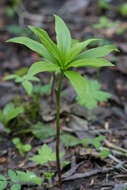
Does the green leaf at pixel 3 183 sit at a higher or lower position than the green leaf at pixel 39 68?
lower

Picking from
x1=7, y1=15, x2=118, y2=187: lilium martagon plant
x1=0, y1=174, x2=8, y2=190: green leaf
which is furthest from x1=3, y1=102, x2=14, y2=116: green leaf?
x1=7, y1=15, x2=118, y2=187: lilium martagon plant

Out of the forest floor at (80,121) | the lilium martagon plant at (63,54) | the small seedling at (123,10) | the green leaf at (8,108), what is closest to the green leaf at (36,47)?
the lilium martagon plant at (63,54)

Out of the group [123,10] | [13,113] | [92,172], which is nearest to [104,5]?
[123,10]

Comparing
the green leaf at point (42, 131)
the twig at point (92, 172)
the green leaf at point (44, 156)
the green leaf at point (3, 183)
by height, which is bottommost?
the twig at point (92, 172)

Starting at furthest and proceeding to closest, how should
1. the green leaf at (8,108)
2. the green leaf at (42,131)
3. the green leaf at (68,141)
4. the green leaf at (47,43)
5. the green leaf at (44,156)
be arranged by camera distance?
the green leaf at (8,108) < the green leaf at (42,131) < the green leaf at (68,141) < the green leaf at (44,156) < the green leaf at (47,43)

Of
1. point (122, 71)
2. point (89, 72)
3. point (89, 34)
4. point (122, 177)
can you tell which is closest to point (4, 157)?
point (122, 177)

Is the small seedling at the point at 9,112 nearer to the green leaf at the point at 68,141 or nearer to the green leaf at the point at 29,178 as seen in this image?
the green leaf at the point at 68,141
